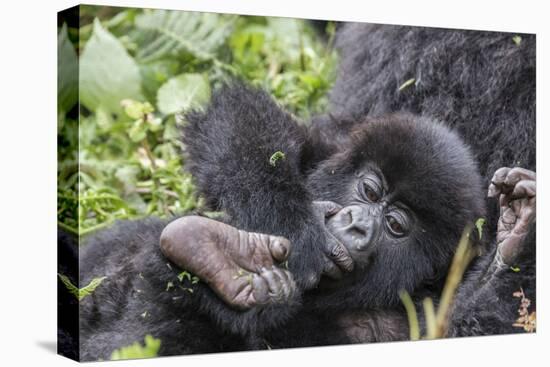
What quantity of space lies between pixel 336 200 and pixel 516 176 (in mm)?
932

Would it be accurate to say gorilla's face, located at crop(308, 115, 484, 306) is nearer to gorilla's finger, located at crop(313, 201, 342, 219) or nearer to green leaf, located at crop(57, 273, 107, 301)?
gorilla's finger, located at crop(313, 201, 342, 219)

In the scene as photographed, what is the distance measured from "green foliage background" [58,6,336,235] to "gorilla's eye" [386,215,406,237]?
2.46ft

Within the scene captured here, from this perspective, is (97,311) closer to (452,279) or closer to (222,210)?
(222,210)

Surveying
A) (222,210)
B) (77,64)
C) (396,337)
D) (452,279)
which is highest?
(77,64)

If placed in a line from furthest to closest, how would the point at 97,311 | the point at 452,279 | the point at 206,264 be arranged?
the point at 452,279, the point at 97,311, the point at 206,264

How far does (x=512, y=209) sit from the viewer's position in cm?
396

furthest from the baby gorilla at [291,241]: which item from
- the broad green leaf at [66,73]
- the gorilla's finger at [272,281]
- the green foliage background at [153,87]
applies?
the broad green leaf at [66,73]

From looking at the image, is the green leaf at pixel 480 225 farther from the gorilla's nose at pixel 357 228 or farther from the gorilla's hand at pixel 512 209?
the gorilla's nose at pixel 357 228

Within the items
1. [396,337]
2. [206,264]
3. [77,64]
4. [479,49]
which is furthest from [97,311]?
[479,49]

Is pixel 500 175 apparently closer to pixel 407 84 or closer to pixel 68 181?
pixel 407 84

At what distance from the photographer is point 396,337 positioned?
3986 millimetres

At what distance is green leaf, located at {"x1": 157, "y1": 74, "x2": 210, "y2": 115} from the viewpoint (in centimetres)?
430

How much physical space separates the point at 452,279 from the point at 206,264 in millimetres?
1190

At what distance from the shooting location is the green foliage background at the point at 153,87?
12.8 feet
